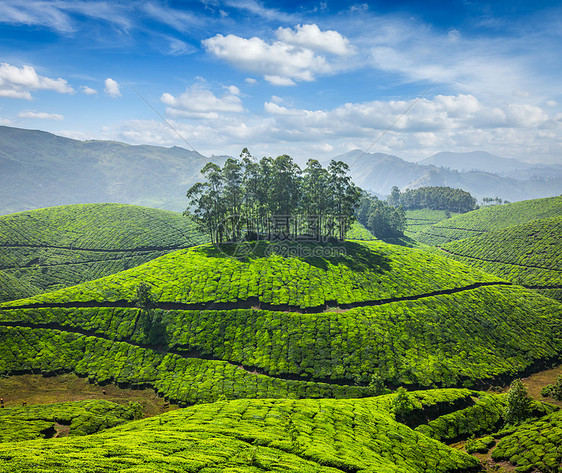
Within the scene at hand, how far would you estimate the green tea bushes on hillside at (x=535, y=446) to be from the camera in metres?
34.6

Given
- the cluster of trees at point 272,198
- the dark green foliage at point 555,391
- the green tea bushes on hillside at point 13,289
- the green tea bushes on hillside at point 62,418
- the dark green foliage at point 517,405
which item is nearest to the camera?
the green tea bushes on hillside at point 62,418

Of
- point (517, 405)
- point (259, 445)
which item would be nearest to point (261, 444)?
point (259, 445)

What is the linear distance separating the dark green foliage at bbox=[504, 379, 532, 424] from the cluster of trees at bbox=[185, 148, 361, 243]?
2569 inches

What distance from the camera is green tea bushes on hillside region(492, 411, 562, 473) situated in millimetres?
34562

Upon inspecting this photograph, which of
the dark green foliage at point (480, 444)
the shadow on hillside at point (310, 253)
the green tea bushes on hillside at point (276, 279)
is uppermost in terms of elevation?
the shadow on hillside at point (310, 253)

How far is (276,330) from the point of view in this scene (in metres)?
62.8

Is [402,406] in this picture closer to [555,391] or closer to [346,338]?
[346,338]

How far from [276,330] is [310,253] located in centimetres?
3554

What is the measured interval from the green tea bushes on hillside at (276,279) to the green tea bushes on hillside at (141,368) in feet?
38.7

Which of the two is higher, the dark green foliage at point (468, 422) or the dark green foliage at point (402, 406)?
the dark green foliage at point (402, 406)

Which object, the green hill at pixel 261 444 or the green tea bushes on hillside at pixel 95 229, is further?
Result: the green tea bushes on hillside at pixel 95 229

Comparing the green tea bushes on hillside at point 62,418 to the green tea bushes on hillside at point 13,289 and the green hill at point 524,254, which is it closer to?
the green tea bushes on hillside at point 13,289

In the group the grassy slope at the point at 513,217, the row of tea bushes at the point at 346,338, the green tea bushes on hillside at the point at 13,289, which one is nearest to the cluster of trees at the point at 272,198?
the row of tea bushes at the point at 346,338

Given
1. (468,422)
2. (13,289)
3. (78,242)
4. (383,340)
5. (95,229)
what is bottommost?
(468,422)
